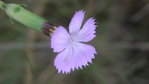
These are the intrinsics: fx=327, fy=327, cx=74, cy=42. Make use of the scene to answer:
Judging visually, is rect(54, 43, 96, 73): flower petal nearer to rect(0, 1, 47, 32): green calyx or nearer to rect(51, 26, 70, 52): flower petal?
rect(51, 26, 70, 52): flower petal

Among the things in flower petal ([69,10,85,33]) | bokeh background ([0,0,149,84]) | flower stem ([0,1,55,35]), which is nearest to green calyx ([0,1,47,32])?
flower stem ([0,1,55,35])

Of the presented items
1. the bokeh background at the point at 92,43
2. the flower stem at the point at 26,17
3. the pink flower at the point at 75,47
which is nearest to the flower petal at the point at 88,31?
the pink flower at the point at 75,47

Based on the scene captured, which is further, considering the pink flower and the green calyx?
the green calyx

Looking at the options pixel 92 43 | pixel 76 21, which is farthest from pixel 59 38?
pixel 92 43

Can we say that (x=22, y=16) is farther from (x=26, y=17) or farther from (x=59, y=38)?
(x=59, y=38)

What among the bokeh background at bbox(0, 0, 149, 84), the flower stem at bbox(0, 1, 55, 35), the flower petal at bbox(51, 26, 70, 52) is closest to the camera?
the flower petal at bbox(51, 26, 70, 52)

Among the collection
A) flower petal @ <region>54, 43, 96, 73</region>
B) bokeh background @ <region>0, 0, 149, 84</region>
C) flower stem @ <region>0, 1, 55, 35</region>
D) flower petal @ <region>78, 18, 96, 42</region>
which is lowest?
flower petal @ <region>54, 43, 96, 73</region>
